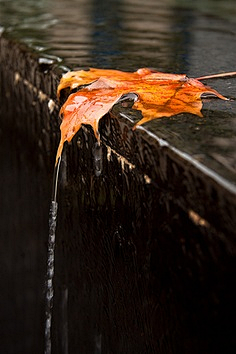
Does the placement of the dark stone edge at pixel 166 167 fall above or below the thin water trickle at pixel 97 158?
above

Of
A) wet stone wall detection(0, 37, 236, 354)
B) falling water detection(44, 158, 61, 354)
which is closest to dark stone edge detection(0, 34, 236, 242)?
wet stone wall detection(0, 37, 236, 354)

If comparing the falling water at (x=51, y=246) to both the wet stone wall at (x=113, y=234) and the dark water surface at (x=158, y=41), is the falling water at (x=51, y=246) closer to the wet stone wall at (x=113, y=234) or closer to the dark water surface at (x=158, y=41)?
the wet stone wall at (x=113, y=234)

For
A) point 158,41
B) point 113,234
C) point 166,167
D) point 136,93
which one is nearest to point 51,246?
point 113,234

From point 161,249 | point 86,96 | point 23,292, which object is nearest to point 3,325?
point 23,292

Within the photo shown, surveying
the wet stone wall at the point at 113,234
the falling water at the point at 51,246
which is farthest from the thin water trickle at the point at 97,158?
the falling water at the point at 51,246

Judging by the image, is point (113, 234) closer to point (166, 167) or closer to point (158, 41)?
point (166, 167)

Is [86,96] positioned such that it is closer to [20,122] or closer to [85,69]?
[85,69]

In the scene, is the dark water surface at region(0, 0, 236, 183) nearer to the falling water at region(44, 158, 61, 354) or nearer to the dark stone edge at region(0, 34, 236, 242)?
the dark stone edge at region(0, 34, 236, 242)
